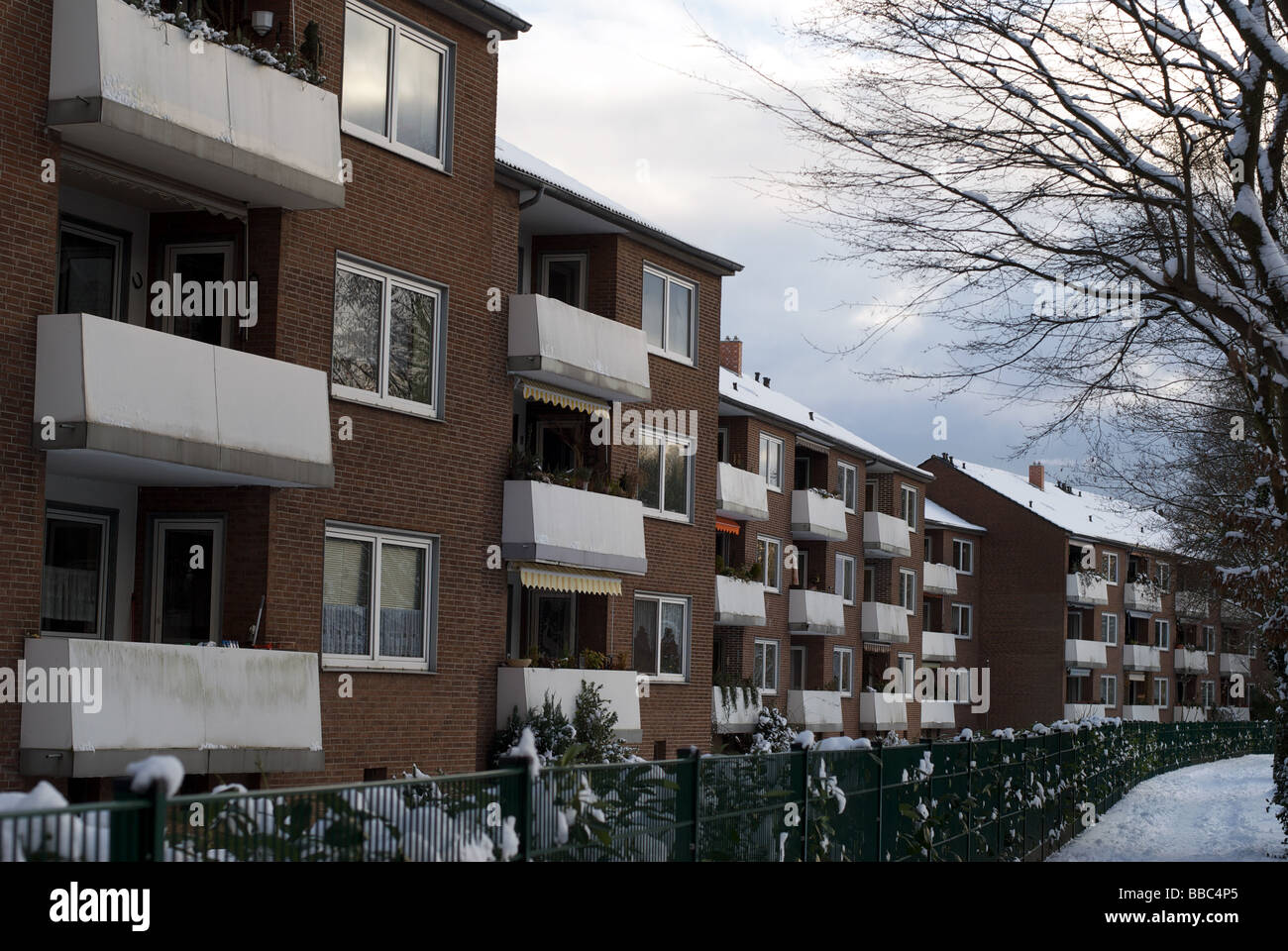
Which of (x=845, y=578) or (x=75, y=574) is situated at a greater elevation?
(x=845, y=578)

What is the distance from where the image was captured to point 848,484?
1953 inches

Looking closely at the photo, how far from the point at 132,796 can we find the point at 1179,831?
77.9ft

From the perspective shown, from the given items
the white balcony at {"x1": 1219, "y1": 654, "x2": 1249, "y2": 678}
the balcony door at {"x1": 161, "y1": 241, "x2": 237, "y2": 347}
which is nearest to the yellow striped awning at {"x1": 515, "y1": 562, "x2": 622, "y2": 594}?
the balcony door at {"x1": 161, "y1": 241, "x2": 237, "y2": 347}

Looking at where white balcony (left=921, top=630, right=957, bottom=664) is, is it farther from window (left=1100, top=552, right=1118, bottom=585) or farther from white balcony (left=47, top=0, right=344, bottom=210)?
white balcony (left=47, top=0, right=344, bottom=210)

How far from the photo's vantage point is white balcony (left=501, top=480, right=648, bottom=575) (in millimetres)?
21891

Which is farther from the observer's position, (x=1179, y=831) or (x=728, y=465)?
(x=728, y=465)

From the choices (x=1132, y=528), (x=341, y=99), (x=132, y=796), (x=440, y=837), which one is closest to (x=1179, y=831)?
(x=341, y=99)

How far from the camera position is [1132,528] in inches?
2911

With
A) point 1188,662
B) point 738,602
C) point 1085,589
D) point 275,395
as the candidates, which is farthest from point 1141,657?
point 275,395

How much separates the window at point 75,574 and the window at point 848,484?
34.4 meters

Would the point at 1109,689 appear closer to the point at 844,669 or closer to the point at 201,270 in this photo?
the point at 844,669

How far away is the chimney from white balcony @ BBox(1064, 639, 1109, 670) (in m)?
26.3

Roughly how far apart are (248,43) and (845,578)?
116 feet
